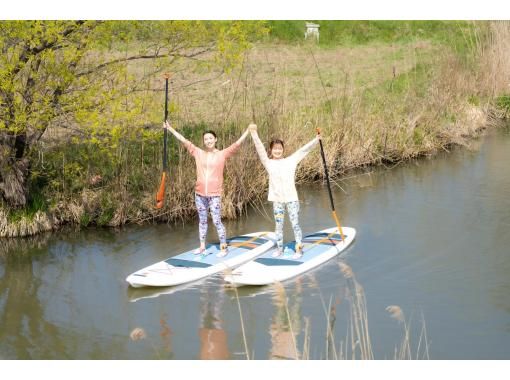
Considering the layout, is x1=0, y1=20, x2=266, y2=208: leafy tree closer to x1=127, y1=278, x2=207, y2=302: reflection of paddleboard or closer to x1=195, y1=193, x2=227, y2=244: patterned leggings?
x1=195, y1=193, x2=227, y2=244: patterned leggings

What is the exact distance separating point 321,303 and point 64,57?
454cm

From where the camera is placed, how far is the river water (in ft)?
23.7

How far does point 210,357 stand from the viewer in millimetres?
6992

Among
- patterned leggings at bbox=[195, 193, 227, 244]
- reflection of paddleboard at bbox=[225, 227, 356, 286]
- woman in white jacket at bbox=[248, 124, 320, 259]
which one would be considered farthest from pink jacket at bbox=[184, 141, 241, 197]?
reflection of paddleboard at bbox=[225, 227, 356, 286]

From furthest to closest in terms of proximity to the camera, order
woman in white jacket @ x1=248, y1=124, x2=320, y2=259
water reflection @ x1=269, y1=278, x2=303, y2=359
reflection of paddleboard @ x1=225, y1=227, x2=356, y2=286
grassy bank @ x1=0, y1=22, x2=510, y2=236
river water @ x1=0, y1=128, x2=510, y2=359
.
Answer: grassy bank @ x1=0, y1=22, x2=510, y2=236 → woman in white jacket @ x1=248, y1=124, x2=320, y2=259 → reflection of paddleboard @ x1=225, y1=227, x2=356, y2=286 → river water @ x1=0, y1=128, x2=510, y2=359 → water reflection @ x1=269, y1=278, x2=303, y2=359

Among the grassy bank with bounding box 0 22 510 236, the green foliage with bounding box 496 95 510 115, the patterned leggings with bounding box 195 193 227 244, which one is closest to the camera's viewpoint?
the patterned leggings with bounding box 195 193 227 244

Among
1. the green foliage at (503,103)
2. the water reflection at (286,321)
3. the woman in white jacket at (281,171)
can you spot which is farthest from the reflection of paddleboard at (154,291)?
the green foliage at (503,103)

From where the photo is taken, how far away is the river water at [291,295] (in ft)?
23.7

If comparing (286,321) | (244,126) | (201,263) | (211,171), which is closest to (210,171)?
(211,171)

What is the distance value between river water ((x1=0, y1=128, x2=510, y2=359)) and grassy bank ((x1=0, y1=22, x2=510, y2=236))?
488 mm

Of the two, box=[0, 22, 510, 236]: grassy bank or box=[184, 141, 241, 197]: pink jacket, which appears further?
box=[0, 22, 510, 236]: grassy bank

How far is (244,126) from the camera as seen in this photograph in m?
11.5

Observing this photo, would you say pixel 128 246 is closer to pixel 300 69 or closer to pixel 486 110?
pixel 486 110

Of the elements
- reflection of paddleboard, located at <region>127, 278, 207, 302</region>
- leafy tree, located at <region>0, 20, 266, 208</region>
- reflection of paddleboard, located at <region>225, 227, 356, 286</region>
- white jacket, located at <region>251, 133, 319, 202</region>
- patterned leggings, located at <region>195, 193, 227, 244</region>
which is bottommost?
reflection of paddleboard, located at <region>127, 278, 207, 302</region>
